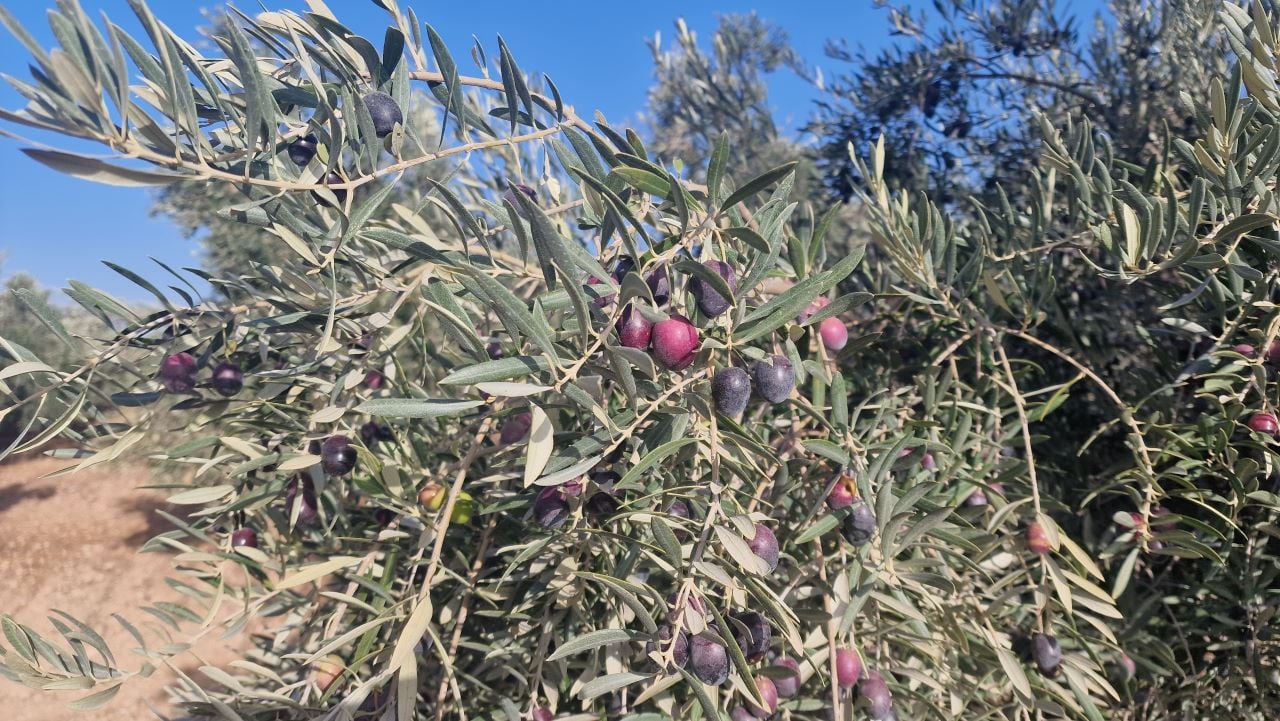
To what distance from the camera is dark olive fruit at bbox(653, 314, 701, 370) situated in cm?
81

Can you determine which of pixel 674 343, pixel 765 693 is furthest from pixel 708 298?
pixel 765 693

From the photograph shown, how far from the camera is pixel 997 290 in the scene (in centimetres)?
128

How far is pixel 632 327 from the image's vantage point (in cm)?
84

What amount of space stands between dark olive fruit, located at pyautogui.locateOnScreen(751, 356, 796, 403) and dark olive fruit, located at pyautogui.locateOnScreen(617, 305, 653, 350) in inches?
6.1

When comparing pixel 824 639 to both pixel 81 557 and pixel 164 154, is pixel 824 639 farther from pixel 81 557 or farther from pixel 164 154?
pixel 81 557

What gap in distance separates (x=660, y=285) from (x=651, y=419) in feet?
0.76

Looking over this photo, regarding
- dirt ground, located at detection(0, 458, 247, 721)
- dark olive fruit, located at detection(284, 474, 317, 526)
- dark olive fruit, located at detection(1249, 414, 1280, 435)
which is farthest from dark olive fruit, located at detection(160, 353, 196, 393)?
dirt ground, located at detection(0, 458, 247, 721)

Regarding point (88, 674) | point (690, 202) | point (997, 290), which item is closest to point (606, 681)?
point (690, 202)

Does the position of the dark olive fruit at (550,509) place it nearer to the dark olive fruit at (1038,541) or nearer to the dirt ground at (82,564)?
the dark olive fruit at (1038,541)

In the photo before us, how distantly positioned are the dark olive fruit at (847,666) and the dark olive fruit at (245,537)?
46.9 inches

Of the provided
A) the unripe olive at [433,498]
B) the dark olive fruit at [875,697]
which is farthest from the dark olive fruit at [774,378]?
the unripe olive at [433,498]

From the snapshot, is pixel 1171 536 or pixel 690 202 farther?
pixel 1171 536

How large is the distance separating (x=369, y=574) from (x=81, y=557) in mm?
7490

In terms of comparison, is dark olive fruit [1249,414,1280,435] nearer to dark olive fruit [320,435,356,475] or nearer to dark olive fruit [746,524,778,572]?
dark olive fruit [746,524,778,572]
